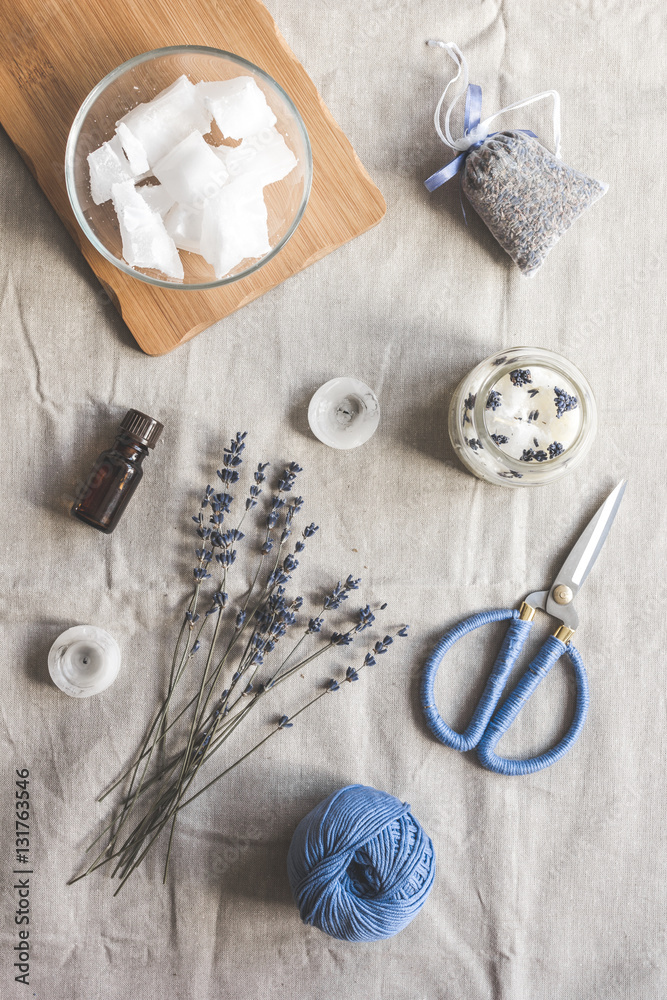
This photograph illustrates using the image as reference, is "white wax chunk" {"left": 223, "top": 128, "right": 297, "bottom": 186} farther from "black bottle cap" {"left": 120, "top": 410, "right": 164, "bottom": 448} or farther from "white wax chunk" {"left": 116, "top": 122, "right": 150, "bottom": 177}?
"black bottle cap" {"left": 120, "top": 410, "right": 164, "bottom": 448}

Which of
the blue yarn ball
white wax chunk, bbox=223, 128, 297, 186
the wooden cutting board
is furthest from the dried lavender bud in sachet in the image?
the blue yarn ball

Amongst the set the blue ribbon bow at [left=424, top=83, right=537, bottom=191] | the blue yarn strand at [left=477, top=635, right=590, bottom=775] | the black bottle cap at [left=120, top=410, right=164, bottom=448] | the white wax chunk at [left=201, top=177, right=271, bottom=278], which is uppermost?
the white wax chunk at [left=201, top=177, right=271, bottom=278]

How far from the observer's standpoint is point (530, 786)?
3.31ft

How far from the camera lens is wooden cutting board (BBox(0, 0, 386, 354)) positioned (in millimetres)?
899

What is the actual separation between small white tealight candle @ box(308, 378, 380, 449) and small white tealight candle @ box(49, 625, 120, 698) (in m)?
0.42

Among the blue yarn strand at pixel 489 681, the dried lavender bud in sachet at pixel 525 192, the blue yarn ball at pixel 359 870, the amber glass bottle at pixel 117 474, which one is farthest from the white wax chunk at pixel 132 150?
the blue yarn ball at pixel 359 870

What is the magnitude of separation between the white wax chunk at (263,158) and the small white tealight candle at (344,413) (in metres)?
0.28

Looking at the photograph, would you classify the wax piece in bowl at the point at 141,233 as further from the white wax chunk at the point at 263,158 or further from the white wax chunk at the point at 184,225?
the white wax chunk at the point at 263,158

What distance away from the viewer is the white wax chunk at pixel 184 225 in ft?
2.73

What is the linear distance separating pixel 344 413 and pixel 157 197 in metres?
0.37

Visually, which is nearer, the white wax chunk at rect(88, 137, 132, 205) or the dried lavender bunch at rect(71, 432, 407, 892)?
the white wax chunk at rect(88, 137, 132, 205)

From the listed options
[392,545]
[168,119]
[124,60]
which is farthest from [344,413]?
[124,60]

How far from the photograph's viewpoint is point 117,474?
93 centimetres

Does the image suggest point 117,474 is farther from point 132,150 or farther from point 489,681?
point 489,681
